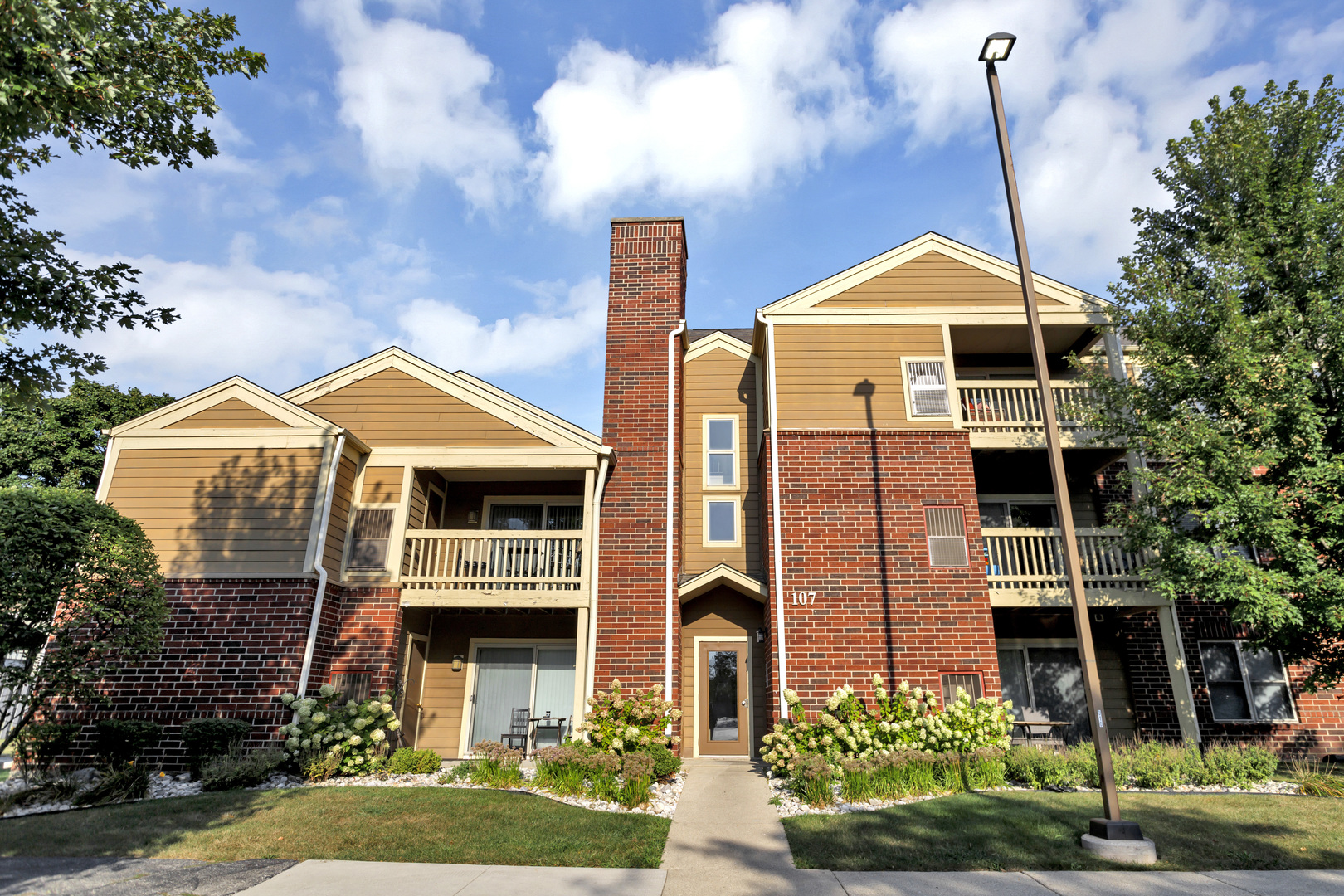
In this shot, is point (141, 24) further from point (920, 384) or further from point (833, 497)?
point (920, 384)

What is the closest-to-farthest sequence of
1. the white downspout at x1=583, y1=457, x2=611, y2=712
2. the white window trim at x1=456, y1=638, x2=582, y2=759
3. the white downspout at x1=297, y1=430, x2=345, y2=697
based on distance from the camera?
the white downspout at x1=297, y1=430, x2=345, y2=697 < the white downspout at x1=583, y1=457, x2=611, y2=712 < the white window trim at x1=456, y1=638, x2=582, y2=759

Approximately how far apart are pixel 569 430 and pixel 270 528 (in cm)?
544

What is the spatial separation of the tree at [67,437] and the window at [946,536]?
78.6 feet

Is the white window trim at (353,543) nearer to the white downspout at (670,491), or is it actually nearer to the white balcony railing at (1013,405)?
the white downspout at (670,491)

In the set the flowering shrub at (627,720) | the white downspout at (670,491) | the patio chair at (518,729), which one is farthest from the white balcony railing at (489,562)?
the patio chair at (518,729)

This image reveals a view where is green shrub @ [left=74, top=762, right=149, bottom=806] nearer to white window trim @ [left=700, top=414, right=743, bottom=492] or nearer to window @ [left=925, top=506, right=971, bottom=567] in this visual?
white window trim @ [left=700, top=414, right=743, bottom=492]

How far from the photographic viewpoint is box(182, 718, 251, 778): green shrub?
10602 millimetres

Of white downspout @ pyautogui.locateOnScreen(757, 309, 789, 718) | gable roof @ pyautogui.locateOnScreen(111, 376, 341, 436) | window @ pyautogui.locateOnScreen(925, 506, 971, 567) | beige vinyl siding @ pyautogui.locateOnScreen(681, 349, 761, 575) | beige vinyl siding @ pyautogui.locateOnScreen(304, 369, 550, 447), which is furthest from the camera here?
beige vinyl siding @ pyautogui.locateOnScreen(681, 349, 761, 575)

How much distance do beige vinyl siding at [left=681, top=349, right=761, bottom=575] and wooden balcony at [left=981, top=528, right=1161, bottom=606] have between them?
15.3 feet

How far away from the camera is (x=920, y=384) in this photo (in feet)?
46.3

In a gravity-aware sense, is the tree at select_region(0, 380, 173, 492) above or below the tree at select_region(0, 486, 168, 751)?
above

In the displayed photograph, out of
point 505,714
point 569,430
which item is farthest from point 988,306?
point 505,714

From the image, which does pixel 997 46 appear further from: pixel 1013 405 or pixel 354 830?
pixel 354 830

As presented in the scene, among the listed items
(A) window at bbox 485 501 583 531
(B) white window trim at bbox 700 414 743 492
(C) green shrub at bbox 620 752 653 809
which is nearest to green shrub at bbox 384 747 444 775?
(C) green shrub at bbox 620 752 653 809
